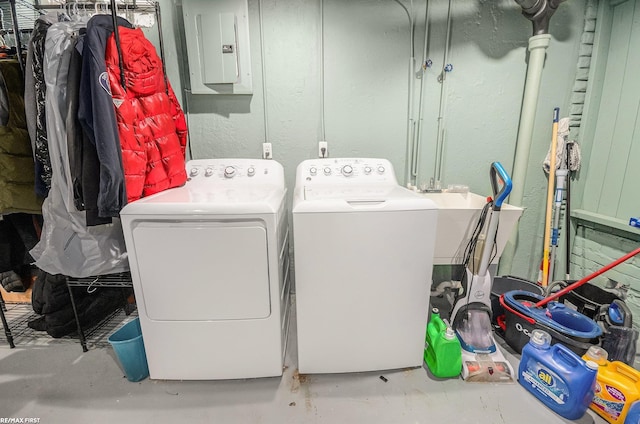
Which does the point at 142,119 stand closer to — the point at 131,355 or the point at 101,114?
the point at 101,114

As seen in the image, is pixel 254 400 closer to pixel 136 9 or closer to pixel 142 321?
pixel 142 321

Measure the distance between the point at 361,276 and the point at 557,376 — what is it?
41.2 inches

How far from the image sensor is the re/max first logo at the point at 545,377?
141 centimetres

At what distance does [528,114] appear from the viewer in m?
2.09

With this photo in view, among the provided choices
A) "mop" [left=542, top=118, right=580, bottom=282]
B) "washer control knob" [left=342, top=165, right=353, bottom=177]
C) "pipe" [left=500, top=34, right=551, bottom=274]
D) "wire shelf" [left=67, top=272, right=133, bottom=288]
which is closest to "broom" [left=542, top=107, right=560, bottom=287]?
"mop" [left=542, top=118, right=580, bottom=282]

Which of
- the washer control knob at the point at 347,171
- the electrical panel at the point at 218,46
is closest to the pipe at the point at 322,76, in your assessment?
the washer control knob at the point at 347,171

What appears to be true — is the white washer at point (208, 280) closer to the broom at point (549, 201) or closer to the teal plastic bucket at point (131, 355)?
the teal plastic bucket at point (131, 355)

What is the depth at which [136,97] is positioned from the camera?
1.43 meters

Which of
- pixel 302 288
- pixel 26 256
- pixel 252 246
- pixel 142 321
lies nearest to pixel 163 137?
pixel 252 246

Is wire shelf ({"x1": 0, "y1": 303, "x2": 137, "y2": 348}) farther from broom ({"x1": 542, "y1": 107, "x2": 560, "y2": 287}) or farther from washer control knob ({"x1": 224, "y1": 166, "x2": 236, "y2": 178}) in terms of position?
broom ({"x1": 542, "y1": 107, "x2": 560, "y2": 287})

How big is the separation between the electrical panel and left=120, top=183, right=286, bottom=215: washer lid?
0.94m

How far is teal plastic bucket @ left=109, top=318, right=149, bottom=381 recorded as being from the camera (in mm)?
1529

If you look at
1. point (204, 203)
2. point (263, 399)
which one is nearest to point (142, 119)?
point (204, 203)

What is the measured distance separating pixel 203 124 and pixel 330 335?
175 centimetres
